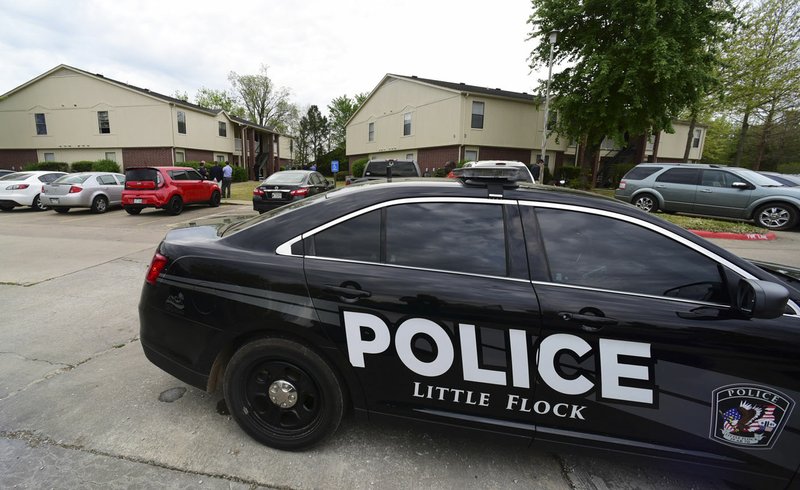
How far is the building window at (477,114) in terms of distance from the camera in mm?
23516

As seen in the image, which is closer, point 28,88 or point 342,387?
point 342,387

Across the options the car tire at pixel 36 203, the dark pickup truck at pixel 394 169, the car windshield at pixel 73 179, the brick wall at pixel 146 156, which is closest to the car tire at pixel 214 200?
the car windshield at pixel 73 179

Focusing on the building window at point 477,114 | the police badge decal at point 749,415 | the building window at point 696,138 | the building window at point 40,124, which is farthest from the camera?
the building window at point 696,138

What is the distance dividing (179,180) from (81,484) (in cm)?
1314

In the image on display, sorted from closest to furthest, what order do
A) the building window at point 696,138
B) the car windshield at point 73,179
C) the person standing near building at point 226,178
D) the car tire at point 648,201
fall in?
the car tire at point 648,201, the car windshield at point 73,179, the person standing near building at point 226,178, the building window at point 696,138

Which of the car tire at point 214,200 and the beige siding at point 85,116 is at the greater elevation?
the beige siding at point 85,116

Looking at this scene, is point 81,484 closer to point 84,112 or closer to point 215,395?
point 215,395

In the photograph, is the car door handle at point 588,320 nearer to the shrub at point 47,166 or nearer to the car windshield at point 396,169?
the car windshield at point 396,169

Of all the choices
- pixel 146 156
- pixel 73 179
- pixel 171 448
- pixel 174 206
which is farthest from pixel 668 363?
pixel 146 156

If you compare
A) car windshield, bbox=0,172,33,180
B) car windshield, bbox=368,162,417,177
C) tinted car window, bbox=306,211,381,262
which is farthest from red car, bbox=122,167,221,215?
tinted car window, bbox=306,211,381,262

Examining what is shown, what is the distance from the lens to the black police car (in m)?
1.81

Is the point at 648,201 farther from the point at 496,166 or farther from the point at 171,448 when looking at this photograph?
the point at 171,448

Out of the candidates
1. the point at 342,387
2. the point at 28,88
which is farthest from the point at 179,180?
the point at 28,88

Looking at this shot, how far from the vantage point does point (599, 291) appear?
6.32 feet
